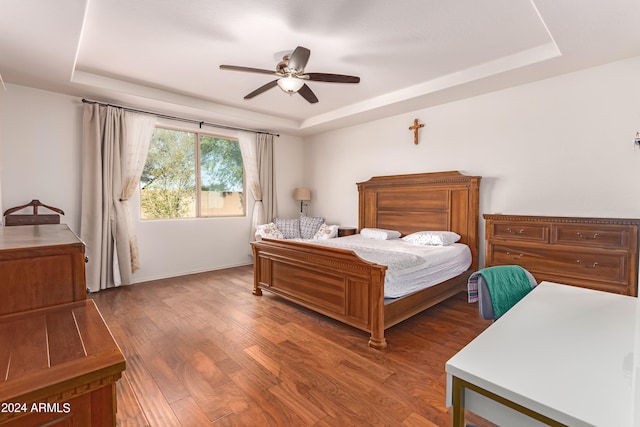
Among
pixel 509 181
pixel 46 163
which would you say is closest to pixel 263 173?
pixel 46 163

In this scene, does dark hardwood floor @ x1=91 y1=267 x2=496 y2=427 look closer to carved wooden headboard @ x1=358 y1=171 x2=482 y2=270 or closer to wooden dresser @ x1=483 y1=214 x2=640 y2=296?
wooden dresser @ x1=483 y1=214 x2=640 y2=296

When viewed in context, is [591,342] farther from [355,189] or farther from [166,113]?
[166,113]

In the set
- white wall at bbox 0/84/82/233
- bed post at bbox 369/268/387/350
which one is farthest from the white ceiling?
bed post at bbox 369/268/387/350

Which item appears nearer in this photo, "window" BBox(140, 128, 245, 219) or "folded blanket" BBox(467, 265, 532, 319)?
"folded blanket" BBox(467, 265, 532, 319)

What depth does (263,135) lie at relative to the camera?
5.52m

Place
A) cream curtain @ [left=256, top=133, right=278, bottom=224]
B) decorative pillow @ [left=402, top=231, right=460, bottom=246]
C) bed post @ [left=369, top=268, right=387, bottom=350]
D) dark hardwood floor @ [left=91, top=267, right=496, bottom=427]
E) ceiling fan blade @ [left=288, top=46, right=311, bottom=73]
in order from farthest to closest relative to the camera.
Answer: cream curtain @ [left=256, top=133, right=278, bottom=224]
decorative pillow @ [left=402, top=231, right=460, bottom=246]
bed post @ [left=369, top=268, right=387, bottom=350]
ceiling fan blade @ [left=288, top=46, right=311, bottom=73]
dark hardwood floor @ [left=91, top=267, right=496, bottom=427]

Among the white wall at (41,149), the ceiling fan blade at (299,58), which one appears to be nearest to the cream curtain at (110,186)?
the white wall at (41,149)

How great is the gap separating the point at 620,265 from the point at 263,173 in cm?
481

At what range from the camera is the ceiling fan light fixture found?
8.80 feet

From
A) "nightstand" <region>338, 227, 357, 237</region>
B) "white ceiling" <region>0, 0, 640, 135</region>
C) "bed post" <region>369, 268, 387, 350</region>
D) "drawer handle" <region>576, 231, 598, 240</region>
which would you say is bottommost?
"bed post" <region>369, 268, 387, 350</region>

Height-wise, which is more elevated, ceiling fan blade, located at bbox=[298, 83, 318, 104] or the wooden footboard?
ceiling fan blade, located at bbox=[298, 83, 318, 104]

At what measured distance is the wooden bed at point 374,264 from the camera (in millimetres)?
2578

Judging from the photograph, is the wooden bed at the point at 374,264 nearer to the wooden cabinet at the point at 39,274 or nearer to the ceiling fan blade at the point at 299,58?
the ceiling fan blade at the point at 299,58

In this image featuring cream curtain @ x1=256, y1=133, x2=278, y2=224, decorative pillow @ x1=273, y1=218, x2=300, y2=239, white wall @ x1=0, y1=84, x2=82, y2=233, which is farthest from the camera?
cream curtain @ x1=256, y1=133, x2=278, y2=224
